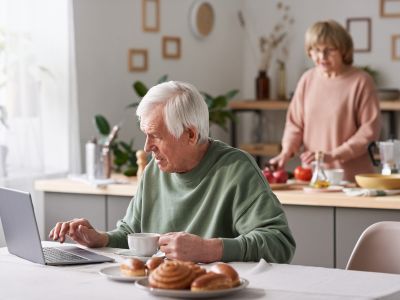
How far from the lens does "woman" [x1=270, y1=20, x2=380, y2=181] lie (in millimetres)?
4602

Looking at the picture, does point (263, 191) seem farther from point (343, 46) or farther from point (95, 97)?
point (95, 97)

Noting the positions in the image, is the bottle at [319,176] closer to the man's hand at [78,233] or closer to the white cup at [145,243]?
the man's hand at [78,233]

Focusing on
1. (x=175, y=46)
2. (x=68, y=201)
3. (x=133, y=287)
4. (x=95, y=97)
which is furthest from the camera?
(x=175, y=46)

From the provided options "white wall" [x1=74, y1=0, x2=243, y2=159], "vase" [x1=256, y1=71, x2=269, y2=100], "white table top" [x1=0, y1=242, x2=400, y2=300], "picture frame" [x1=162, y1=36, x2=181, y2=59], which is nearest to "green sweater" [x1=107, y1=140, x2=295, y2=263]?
"white table top" [x1=0, y1=242, x2=400, y2=300]

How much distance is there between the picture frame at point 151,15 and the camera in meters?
6.11

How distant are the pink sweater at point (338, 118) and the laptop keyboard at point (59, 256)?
210cm

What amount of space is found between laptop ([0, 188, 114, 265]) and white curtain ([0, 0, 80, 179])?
2371 millimetres

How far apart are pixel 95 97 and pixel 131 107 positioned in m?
0.34

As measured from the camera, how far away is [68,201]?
4.60 m

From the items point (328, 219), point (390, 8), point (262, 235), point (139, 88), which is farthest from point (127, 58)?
point (262, 235)

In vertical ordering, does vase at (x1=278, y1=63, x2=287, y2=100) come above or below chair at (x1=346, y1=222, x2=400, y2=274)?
above

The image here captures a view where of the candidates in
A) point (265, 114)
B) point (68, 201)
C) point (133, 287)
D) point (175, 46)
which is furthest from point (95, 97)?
point (133, 287)

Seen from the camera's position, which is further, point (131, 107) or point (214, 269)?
point (131, 107)

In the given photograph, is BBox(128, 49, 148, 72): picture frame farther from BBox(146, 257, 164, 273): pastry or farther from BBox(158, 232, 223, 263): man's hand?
BBox(146, 257, 164, 273): pastry
